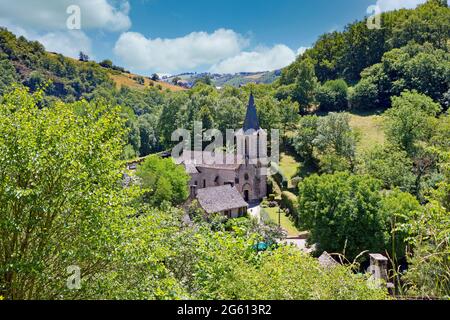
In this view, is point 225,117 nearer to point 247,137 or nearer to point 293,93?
point 247,137

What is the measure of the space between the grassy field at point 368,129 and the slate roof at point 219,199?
22.6 metres

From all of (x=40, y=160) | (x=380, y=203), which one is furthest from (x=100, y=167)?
(x=380, y=203)

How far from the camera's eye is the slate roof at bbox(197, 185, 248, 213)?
42.5 m

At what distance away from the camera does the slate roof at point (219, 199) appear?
4247 cm

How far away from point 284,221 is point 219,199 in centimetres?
809

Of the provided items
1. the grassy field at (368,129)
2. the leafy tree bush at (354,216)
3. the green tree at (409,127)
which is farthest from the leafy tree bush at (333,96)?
the leafy tree bush at (354,216)

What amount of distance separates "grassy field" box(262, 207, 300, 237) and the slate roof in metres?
3.64

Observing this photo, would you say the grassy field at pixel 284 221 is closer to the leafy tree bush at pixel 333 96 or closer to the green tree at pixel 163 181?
the green tree at pixel 163 181

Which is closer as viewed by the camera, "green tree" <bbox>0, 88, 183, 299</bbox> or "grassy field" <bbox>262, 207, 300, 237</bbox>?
"green tree" <bbox>0, 88, 183, 299</bbox>

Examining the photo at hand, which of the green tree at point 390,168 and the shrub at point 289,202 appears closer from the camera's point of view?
the green tree at point 390,168

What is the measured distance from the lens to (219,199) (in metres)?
44.2

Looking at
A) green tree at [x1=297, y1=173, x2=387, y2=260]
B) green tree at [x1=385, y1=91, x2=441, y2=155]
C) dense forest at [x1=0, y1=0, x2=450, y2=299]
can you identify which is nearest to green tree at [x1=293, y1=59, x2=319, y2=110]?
dense forest at [x1=0, y1=0, x2=450, y2=299]

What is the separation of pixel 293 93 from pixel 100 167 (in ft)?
242

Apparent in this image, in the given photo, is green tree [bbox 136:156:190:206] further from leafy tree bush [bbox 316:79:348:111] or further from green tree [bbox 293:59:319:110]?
leafy tree bush [bbox 316:79:348:111]
